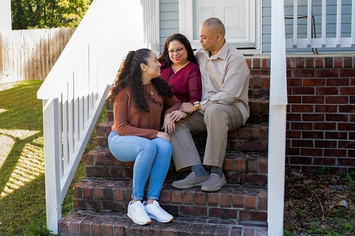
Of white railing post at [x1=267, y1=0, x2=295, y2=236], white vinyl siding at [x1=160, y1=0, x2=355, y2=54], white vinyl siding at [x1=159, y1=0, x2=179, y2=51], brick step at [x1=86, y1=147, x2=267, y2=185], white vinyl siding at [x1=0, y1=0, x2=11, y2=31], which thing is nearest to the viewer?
white railing post at [x1=267, y1=0, x2=295, y2=236]

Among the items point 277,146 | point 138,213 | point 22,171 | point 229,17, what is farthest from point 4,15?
point 277,146

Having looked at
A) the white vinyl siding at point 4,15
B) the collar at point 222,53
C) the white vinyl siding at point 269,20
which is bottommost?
the collar at point 222,53

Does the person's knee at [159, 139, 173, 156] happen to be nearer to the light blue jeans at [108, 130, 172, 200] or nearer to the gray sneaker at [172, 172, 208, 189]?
the light blue jeans at [108, 130, 172, 200]

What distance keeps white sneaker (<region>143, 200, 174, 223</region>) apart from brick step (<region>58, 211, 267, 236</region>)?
0.03 meters

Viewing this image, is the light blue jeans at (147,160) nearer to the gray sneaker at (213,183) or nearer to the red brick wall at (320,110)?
the gray sneaker at (213,183)

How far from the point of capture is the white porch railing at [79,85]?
10.4 feet

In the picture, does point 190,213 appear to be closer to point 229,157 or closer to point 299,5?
point 229,157

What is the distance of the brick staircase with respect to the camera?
308 centimetres

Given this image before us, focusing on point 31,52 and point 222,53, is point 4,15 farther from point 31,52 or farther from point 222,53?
point 222,53

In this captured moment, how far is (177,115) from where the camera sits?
11.3 feet

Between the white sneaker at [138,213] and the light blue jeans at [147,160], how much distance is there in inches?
2.1

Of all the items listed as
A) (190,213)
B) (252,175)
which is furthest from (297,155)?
(190,213)

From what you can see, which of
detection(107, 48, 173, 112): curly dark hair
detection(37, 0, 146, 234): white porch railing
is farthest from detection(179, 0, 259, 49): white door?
detection(107, 48, 173, 112): curly dark hair

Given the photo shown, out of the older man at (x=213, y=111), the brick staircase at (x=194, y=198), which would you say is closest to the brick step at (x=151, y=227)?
the brick staircase at (x=194, y=198)
